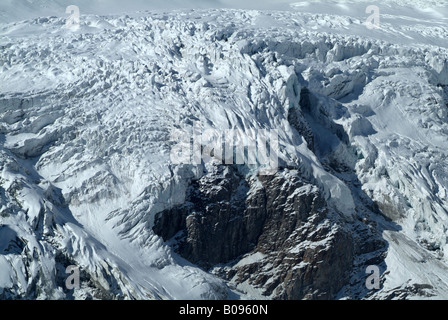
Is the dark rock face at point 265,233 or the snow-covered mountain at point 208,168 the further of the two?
the dark rock face at point 265,233

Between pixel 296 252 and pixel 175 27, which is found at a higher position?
pixel 175 27

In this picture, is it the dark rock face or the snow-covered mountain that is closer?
the snow-covered mountain

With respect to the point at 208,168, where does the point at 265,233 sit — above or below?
below
